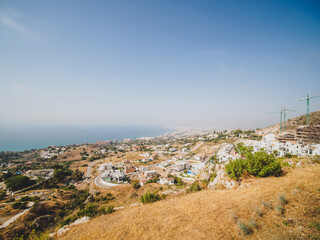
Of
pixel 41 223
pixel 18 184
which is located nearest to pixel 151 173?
pixel 41 223

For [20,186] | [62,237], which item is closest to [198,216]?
[62,237]

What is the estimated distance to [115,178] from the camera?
109ft

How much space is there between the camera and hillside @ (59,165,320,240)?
383cm

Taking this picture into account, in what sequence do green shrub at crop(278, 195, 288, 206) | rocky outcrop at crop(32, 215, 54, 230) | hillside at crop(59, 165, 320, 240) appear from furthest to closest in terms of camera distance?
rocky outcrop at crop(32, 215, 54, 230) < green shrub at crop(278, 195, 288, 206) < hillside at crop(59, 165, 320, 240)

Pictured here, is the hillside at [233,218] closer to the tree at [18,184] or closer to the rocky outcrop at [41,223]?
the rocky outcrop at [41,223]

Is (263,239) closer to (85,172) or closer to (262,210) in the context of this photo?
(262,210)

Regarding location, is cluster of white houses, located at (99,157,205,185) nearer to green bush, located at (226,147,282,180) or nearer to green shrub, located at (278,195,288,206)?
green bush, located at (226,147,282,180)

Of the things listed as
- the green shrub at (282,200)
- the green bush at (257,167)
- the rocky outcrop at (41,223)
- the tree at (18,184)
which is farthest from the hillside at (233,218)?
the tree at (18,184)

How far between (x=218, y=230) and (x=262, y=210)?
193cm

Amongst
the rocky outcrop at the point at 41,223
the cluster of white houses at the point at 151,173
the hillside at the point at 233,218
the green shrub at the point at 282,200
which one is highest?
the green shrub at the point at 282,200

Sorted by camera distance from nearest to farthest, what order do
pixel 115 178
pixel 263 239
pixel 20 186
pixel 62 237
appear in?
pixel 263 239 → pixel 62 237 → pixel 20 186 → pixel 115 178

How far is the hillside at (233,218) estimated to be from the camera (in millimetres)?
3827

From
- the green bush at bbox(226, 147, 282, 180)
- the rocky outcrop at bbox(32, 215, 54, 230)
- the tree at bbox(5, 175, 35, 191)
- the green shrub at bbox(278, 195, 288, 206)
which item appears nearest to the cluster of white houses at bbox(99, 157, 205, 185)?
the tree at bbox(5, 175, 35, 191)

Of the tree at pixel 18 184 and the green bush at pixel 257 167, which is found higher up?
the green bush at pixel 257 167
